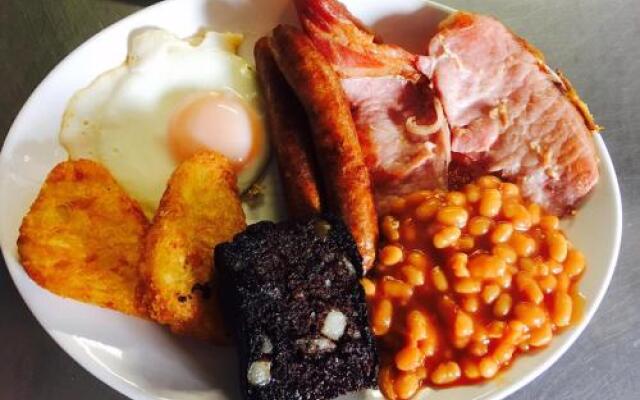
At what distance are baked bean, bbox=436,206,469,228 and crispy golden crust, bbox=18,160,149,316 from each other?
Answer: 72cm

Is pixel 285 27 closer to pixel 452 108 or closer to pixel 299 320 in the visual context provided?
pixel 452 108

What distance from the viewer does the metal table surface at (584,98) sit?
6.14 ft

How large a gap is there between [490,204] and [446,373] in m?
0.43

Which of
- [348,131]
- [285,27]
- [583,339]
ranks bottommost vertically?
[583,339]

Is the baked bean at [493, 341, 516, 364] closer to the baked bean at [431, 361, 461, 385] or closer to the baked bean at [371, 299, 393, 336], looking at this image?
the baked bean at [431, 361, 461, 385]

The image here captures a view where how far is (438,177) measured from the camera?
73.6 inches

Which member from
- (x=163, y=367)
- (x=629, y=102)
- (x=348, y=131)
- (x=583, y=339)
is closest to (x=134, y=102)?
(x=348, y=131)

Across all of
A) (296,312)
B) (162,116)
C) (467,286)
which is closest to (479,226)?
(467,286)

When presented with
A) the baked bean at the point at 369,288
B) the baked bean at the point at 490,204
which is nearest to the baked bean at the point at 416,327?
the baked bean at the point at 369,288

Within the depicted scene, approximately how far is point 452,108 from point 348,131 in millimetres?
358

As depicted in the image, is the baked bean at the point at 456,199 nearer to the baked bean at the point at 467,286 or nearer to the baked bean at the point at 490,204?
the baked bean at the point at 490,204

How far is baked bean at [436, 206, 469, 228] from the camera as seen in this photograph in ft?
5.56

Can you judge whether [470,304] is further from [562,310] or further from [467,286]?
[562,310]

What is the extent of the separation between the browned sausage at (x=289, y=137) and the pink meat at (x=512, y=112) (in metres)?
0.40
